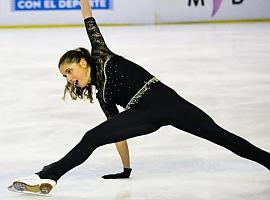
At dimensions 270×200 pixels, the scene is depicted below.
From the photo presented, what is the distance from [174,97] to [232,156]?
1043 millimetres

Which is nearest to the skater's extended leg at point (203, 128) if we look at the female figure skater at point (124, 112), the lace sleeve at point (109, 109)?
the female figure skater at point (124, 112)

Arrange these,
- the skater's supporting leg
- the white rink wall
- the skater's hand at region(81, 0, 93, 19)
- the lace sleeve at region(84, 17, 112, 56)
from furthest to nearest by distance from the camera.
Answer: the white rink wall
the skater's hand at region(81, 0, 93, 19)
the lace sleeve at region(84, 17, 112, 56)
the skater's supporting leg

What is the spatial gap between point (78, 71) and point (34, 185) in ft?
1.83

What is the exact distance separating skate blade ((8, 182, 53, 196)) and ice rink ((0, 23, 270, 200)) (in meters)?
0.03

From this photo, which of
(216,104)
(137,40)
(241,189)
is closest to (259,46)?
(137,40)

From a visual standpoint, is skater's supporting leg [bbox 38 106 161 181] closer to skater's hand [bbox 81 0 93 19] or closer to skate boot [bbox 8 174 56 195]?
skate boot [bbox 8 174 56 195]

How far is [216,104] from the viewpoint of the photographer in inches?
251

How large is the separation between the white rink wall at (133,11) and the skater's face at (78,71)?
14938mm

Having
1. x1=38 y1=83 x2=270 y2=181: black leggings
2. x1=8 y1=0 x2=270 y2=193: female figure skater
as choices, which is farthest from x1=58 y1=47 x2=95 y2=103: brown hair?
x1=38 y1=83 x2=270 y2=181: black leggings

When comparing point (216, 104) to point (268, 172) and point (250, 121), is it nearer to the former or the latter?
point (250, 121)

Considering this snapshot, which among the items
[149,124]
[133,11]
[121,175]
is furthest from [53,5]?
[149,124]

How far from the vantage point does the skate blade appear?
3428 millimetres

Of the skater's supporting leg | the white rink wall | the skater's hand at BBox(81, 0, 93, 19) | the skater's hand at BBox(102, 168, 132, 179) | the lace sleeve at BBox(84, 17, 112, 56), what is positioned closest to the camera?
the skater's supporting leg

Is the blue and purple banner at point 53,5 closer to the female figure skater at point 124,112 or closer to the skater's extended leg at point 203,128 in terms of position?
the female figure skater at point 124,112
